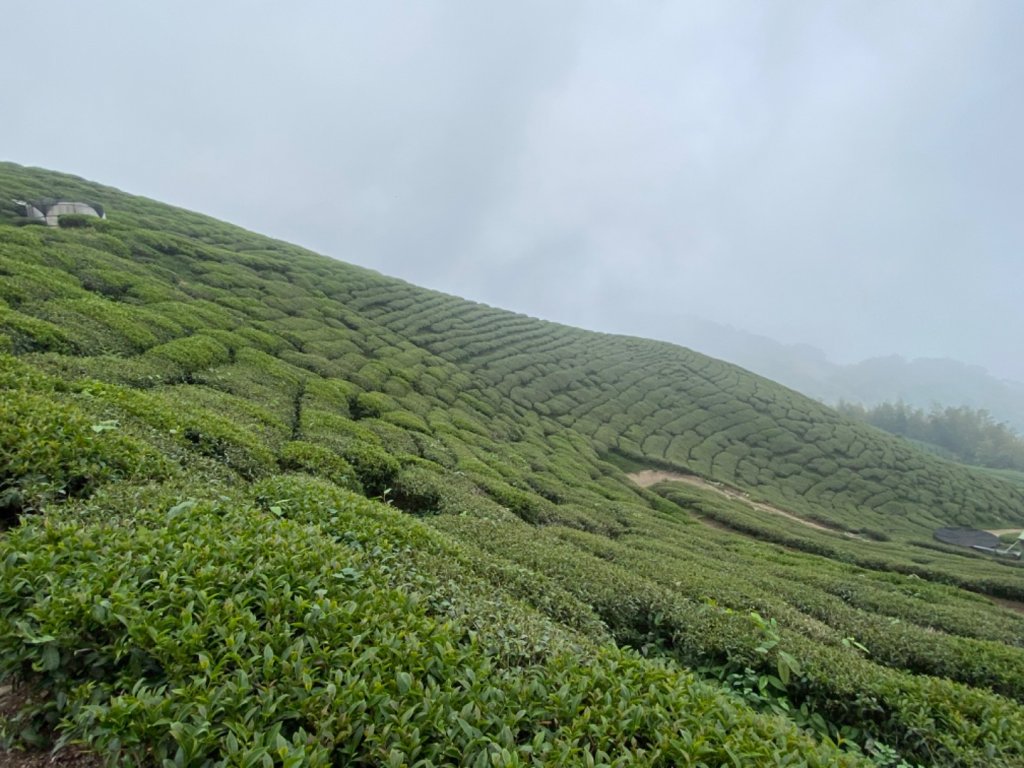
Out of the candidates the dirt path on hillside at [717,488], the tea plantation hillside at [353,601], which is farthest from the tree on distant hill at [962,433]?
the tea plantation hillside at [353,601]

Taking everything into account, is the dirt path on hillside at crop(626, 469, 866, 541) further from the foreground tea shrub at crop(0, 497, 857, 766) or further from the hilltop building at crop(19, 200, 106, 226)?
the hilltop building at crop(19, 200, 106, 226)

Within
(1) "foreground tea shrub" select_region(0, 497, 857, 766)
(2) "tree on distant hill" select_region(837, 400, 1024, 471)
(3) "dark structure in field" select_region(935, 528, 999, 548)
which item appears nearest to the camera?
(1) "foreground tea shrub" select_region(0, 497, 857, 766)

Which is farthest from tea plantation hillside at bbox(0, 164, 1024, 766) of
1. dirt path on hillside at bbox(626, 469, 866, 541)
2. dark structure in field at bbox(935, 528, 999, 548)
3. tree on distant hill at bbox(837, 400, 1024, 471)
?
tree on distant hill at bbox(837, 400, 1024, 471)

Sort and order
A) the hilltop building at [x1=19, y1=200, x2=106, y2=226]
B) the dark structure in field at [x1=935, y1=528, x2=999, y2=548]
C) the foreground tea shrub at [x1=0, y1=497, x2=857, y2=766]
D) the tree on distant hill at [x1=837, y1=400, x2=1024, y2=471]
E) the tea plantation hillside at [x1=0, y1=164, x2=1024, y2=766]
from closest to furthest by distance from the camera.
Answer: the foreground tea shrub at [x1=0, y1=497, x2=857, y2=766] < the tea plantation hillside at [x1=0, y1=164, x2=1024, y2=766] < the hilltop building at [x1=19, y1=200, x2=106, y2=226] < the dark structure in field at [x1=935, y1=528, x2=999, y2=548] < the tree on distant hill at [x1=837, y1=400, x2=1024, y2=471]

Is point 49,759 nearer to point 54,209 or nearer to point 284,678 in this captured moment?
point 284,678

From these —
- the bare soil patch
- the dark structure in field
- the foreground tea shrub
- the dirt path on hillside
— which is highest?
the foreground tea shrub

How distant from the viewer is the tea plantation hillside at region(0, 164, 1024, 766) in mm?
2879

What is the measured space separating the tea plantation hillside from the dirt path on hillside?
11.8 meters

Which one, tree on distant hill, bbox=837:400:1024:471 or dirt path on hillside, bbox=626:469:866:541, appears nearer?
dirt path on hillside, bbox=626:469:866:541

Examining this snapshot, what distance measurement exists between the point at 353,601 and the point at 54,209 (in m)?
36.4

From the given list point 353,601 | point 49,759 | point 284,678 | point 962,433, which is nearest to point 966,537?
point 353,601

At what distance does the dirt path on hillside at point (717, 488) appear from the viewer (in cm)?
3112

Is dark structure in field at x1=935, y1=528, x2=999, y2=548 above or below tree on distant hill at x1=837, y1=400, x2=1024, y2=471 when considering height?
below

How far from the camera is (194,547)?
13.0 ft
